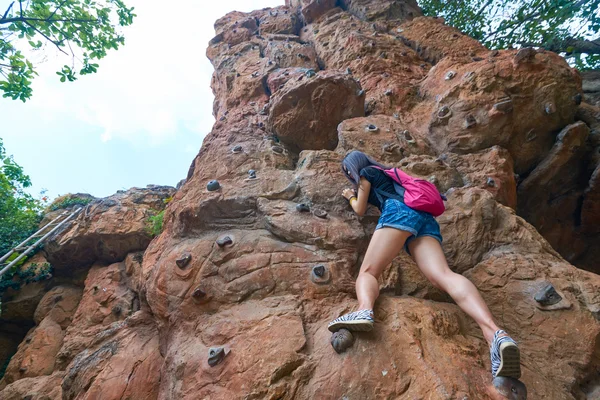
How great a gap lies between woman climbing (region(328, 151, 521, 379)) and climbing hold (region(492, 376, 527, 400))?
0.19ft

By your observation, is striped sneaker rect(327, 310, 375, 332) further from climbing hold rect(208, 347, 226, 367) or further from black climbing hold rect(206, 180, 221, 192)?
black climbing hold rect(206, 180, 221, 192)

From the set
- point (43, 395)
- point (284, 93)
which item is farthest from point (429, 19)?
point (43, 395)

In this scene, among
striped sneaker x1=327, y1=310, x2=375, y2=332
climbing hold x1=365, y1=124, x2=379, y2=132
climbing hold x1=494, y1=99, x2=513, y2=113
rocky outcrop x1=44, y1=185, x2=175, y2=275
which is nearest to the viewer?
striped sneaker x1=327, y1=310, x2=375, y2=332

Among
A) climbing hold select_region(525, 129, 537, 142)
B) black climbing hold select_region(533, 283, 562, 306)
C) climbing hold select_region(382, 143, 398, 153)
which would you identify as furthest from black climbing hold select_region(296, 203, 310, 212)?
climbing hold select_region(525, 129, 537, 142)

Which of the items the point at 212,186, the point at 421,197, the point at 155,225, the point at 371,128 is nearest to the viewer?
the point at 421,197

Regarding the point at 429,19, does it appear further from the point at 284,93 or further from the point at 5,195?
the point at 5,195

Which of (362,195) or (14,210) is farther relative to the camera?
(14,210)

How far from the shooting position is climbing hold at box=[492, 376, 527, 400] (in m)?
2.19

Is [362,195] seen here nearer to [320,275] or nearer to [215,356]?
[320,275]

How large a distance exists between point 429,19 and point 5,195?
527 inches

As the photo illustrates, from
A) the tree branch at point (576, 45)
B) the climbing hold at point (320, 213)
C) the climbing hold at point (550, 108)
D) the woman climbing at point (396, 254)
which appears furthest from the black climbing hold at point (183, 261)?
the tree branch at point (576, 45)

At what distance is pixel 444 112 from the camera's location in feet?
17.8

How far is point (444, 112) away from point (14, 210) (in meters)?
11.2

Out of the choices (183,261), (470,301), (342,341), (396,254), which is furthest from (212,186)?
(470,301)
